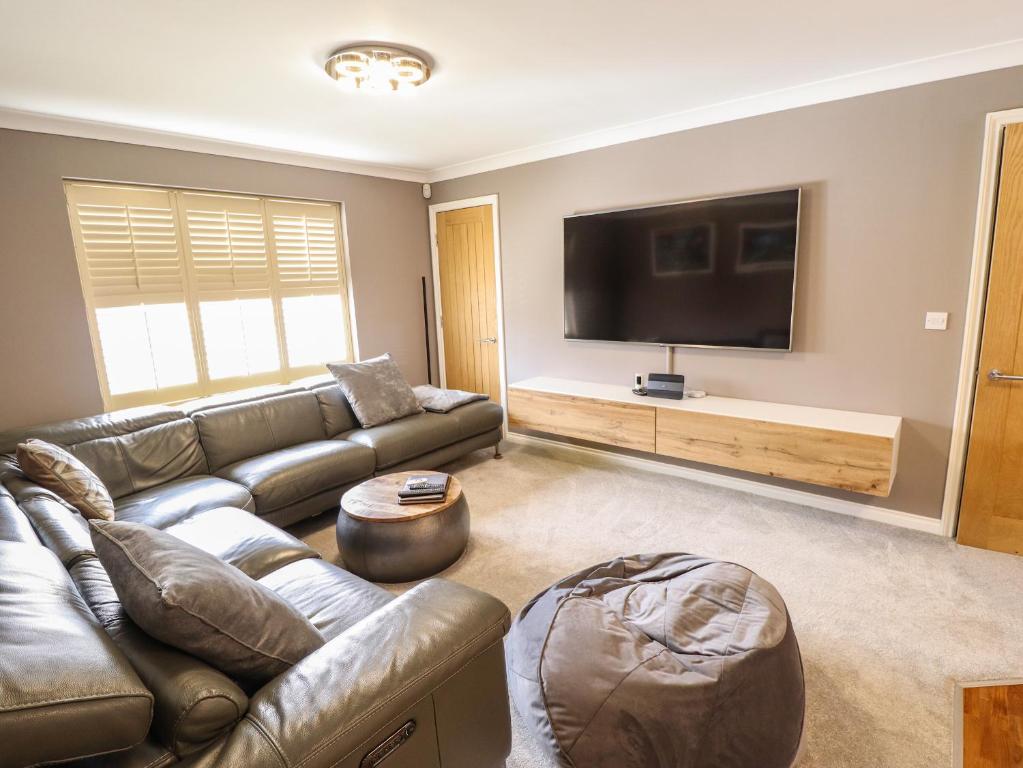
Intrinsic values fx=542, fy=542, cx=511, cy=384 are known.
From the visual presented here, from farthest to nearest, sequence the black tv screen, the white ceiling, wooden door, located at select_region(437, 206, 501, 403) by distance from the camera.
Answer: wooden door, located at select_region(437, 206, 501, 403)
the black tv screen
the white ceiling

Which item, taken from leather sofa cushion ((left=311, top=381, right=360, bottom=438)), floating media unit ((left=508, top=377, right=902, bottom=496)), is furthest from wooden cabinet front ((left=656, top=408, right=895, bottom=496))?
leather sofa cushion ((left=311, top=381, right=360, bottom=438))

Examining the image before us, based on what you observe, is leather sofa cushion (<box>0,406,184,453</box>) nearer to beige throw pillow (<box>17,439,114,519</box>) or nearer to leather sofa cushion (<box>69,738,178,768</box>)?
beige throw pillow (<box>17,439,114,519</box>)

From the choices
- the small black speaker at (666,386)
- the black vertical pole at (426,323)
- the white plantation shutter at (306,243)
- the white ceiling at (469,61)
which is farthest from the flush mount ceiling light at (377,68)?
the black vertical pole at (426,323)

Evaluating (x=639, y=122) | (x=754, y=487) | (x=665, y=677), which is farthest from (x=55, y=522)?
(x=639, y=122)

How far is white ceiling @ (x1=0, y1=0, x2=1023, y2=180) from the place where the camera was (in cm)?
205

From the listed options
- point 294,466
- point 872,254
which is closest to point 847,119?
point 872,254

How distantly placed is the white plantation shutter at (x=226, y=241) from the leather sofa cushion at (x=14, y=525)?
2144mm

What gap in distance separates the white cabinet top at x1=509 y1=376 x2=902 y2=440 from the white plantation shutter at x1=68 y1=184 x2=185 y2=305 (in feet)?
8.65

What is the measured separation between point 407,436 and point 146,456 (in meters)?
1.48

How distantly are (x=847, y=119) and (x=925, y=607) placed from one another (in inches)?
98.8

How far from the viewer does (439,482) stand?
2.82 metres

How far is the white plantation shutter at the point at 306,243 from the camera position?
4238 millimetres

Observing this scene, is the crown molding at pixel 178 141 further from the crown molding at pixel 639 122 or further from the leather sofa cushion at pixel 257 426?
the leather sofa cushion at pixel 257 426

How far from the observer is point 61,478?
2.33 metres
